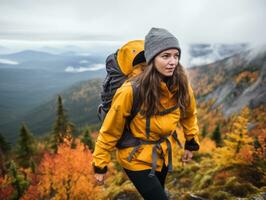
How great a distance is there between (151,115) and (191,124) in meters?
1.10

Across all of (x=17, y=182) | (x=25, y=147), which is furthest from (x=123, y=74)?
(x=25, y=147)

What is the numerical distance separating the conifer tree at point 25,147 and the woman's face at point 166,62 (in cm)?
3380

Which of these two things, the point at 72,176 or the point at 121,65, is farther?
the point at 72,176

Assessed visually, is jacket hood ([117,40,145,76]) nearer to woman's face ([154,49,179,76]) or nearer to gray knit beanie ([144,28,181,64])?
gray knit beanie ([144,28,181,64])

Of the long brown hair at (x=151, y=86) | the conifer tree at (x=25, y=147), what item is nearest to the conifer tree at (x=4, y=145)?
the conifer tree at (x=25, y=147)

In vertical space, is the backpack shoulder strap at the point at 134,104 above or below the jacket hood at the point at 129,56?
below

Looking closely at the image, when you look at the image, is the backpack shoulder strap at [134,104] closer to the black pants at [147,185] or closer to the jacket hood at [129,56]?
the jacket hood at [129,56]

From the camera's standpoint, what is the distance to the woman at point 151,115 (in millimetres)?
3369

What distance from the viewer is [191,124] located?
4316 millimetres

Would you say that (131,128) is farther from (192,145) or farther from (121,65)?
(192,145)

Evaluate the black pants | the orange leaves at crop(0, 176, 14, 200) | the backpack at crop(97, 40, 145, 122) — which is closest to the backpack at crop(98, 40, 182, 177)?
the backpack at crop(97, 40, 145, 122)

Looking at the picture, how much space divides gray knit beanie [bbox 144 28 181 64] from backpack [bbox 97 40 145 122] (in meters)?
0.21

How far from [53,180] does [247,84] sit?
15914cm

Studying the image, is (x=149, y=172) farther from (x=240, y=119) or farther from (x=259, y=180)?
(x=240, y=119)
